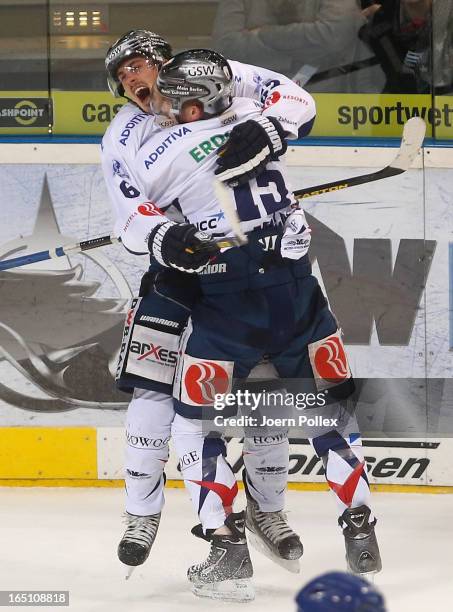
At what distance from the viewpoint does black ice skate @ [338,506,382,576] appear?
2621 millimetres

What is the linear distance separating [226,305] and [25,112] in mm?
1569

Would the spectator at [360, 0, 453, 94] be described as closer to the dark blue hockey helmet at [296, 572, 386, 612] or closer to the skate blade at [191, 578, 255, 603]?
the skate blade at [191, 578, 255, 603]

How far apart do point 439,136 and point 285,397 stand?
1389 millimetres

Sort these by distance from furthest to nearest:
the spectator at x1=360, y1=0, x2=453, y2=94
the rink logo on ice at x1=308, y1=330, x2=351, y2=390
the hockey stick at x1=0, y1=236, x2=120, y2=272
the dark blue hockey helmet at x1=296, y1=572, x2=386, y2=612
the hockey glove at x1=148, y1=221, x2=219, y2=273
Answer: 1. the spectator at x1=360, y1=0, x2=453, y2=94
2. the hockey stick at x1=0, y1=236, x2=120, y2=272
3. the rink logo on ice at x1=308, y1=330, x2=351, y2=390
4. the hockey glove at x1=148, y1=221, x2=219, y2=273
5. the dark blue hockey helmet at x1=296, y1=572, x2=386, y2=612

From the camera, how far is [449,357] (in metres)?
3.77

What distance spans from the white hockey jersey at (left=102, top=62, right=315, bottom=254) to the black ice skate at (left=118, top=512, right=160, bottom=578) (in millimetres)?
682

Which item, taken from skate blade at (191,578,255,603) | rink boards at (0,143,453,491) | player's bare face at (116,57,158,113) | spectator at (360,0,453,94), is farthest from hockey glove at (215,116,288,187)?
spectator at (360,0,453,94)

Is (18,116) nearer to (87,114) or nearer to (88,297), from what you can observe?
(87,114)

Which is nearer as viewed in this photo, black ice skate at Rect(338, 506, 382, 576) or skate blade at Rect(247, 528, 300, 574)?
black ice skate at Rect(338, 506, 382, 576)

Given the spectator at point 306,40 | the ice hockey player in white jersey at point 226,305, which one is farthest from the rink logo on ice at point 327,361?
the spectator at point 306,40

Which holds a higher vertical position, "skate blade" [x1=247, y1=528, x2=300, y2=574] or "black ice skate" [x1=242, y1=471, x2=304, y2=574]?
"black ice skate" [x1=242, y1=471, x2=304, y2=574]

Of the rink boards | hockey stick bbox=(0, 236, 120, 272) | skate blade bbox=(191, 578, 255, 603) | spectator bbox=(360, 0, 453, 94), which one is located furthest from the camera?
spectator bbox=(360, 0, 453, 94)

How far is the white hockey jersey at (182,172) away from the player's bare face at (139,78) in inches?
4.0

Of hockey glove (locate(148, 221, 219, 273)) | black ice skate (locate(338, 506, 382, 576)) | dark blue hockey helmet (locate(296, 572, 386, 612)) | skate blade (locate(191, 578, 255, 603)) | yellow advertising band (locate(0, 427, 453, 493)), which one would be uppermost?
dark blue hockey helmet (locate(296, 572, 386, 612))
